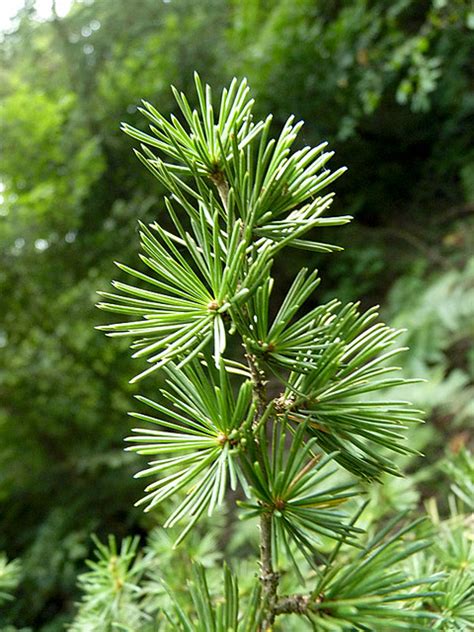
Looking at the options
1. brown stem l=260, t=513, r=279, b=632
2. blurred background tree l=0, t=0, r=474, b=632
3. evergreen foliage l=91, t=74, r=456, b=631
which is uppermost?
blurred background tree l=0, t=0, r=474, b=632

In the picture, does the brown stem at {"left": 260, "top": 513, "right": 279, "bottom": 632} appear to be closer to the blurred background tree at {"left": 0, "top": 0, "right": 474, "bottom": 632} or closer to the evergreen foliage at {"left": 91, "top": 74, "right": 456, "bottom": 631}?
the evergreen foliage at {"left": 91, "top": 74, "right": 456, "bottom": 631}

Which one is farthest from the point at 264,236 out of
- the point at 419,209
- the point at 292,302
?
the point at 419,209

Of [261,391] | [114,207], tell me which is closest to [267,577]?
[261,391]

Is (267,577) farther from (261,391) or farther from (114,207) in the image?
(114,207)

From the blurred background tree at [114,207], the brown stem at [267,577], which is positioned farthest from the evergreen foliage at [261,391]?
the blurred background tree at [114,207]

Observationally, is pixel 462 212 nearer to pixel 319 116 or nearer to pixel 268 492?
pixel 319 116

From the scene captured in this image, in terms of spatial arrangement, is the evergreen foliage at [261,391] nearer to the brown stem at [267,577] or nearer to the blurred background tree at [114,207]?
the brown stem at [267,577]

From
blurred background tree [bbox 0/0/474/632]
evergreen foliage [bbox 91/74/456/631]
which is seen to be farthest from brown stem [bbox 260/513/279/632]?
blurred background tree [bbox 0/0/474/632]

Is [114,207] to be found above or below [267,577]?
above
